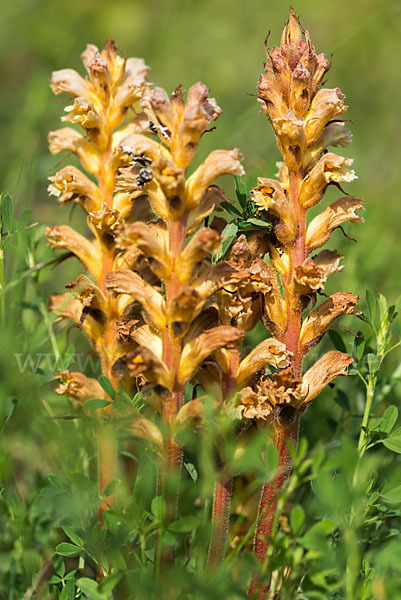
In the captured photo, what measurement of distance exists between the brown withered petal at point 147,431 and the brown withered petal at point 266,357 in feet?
0.93

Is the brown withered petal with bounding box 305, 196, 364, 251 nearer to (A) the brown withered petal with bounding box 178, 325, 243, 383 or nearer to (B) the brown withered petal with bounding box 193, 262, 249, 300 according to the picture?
(B) the brown withered petal with bounding box 193, 262, 249, 300

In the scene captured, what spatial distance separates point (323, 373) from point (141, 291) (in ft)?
1.82

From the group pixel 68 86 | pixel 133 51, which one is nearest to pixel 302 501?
pixel 68 86

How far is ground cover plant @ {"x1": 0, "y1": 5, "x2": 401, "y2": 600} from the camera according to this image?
1.60m

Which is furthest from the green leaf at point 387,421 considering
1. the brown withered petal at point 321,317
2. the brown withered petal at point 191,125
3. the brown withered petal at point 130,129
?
the brown withered petal at point 130,129

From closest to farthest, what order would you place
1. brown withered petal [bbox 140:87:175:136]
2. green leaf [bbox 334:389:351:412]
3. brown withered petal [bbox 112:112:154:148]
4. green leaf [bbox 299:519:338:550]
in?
green leaf [bbox 299:519:338:550] → brown withered petal [bbox 140:87:175:136] → brown withered petal [bbox 112:112:154:148] → green leaf [bbox 334:389:351:412]

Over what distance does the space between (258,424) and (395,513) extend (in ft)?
1.46

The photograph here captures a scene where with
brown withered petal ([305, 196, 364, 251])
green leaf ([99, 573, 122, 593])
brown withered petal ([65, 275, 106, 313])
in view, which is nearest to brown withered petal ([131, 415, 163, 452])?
green leaf ([99, 573, 122, 593])

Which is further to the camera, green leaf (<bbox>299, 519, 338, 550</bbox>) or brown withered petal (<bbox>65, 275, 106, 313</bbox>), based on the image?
brown withered petal (<bbox>65, 275, 106, 313</bbox>)

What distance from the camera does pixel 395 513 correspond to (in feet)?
6.07

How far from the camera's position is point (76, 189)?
2.09 metres

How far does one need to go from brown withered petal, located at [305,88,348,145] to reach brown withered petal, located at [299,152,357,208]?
0.08 meters

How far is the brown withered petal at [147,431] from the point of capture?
1.74 m

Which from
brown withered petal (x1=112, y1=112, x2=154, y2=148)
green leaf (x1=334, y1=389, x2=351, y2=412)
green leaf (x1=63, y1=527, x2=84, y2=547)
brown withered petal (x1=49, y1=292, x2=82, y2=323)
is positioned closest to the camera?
green leaf (x1=63, y1=527, x2=84, y2=547)
